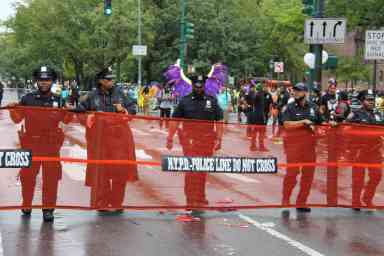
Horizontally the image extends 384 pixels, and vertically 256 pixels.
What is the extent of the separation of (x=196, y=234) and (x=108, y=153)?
1.66 metres

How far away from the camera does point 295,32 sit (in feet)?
137

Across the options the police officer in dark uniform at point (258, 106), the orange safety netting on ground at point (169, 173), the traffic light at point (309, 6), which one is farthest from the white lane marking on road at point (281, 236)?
the traffic light at point (309, 6)

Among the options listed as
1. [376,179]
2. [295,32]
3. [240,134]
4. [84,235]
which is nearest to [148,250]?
[84,235]

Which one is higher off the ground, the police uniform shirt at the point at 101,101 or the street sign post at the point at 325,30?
the street sign post at the point at 325,30

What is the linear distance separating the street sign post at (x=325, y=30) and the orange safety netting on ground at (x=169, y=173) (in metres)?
6.58

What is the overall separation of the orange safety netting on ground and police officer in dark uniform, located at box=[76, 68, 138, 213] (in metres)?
0.01

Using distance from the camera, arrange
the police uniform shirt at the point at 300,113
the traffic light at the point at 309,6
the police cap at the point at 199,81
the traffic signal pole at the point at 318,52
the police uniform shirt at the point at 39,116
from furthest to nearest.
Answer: the traffic light at the point at 309,6 < the traffic signal pole at the point at 318,52 < the police uniform shirt at the point at 300,113 < the police cap at the point at 199,81 < the police uniform shirt at the point at 39,116

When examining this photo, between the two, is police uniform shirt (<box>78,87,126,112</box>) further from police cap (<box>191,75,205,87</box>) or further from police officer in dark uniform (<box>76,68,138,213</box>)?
police cap (<box>191,75,205,87</box>)

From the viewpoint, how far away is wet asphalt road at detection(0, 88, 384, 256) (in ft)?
23.7

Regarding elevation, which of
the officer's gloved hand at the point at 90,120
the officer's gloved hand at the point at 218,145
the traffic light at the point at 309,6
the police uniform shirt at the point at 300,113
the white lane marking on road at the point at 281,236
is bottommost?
the white lane marking on road at the point at 281,236

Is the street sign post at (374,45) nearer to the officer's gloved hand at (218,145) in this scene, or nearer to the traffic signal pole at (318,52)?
the traffic signal pole at (318,52)

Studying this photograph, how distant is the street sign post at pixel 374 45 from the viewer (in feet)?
49.7

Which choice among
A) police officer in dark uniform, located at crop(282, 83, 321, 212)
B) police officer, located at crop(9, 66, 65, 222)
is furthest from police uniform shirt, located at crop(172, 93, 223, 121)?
police officer, located at crop(9, 66, 65, 222)

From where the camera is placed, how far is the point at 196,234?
8.00 meters
